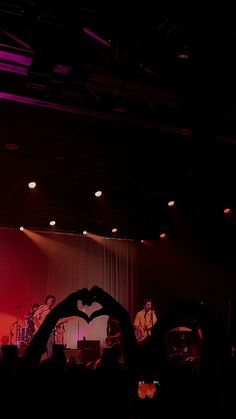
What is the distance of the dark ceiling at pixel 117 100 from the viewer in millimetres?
4469

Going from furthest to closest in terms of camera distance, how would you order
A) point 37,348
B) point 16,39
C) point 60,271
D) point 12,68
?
point 60,271, point 12,68, point 16,39, point 37,348

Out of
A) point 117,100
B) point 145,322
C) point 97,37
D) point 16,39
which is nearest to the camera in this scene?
point 16,39

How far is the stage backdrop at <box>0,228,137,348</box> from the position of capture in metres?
13.0

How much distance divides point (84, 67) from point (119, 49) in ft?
1.34

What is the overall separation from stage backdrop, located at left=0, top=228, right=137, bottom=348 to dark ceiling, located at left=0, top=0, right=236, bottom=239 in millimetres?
2751

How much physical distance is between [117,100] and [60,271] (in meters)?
8.82

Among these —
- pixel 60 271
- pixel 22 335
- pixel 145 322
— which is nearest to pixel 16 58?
pixel 22 335

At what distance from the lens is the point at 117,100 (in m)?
5.87

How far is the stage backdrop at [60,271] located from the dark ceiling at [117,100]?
2751mm

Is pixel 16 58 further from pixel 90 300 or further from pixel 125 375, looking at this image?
pixel 125 375

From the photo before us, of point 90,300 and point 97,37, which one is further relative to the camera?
point 97,37

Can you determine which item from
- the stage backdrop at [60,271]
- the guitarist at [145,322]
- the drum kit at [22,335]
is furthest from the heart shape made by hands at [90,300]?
the stage backdrop at [60,271]

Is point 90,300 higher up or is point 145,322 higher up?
point 145,322

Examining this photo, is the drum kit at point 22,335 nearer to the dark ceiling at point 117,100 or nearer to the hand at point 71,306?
the dark ceiling at point 117,100
